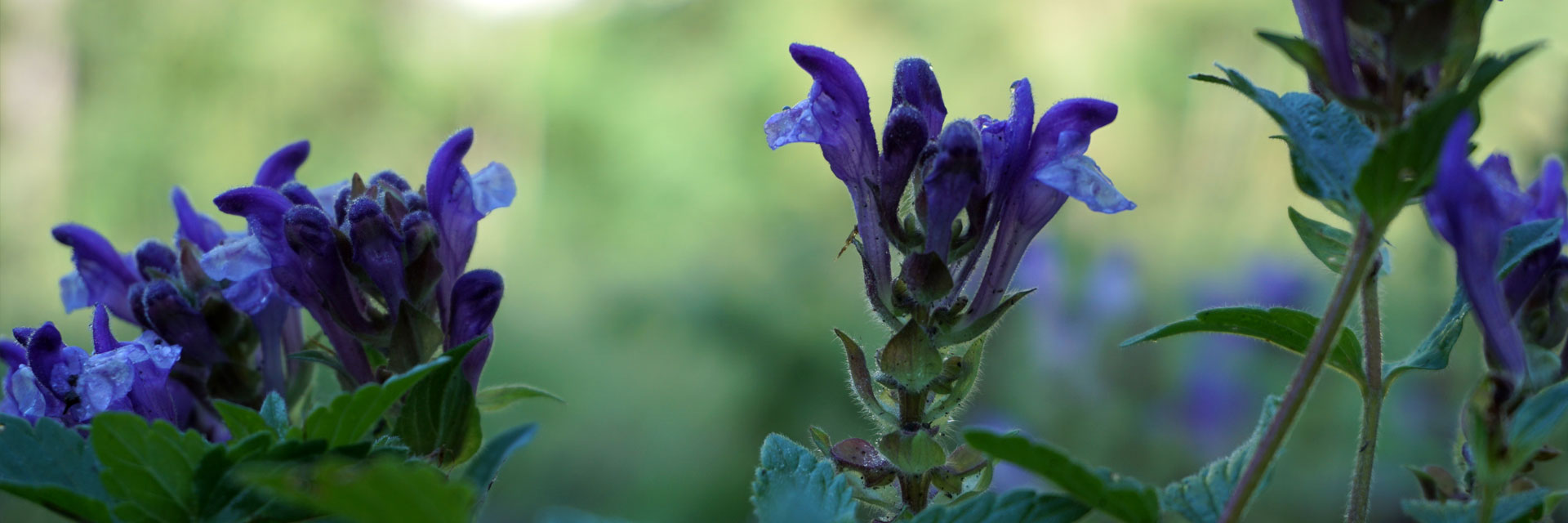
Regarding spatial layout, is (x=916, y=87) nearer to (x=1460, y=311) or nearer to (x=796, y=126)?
(x=796, y=126)

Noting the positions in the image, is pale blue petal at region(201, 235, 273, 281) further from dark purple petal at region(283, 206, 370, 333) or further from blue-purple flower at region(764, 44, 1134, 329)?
blue-purple flower at region(764, 44, 1134, 329)

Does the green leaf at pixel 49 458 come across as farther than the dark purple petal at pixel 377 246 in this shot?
No

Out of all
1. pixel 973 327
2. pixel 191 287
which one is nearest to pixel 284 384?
pixel 191 287

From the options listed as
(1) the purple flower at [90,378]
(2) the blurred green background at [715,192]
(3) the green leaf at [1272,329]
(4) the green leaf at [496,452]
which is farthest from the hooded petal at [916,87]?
(2) the blurred green background at [715,192]

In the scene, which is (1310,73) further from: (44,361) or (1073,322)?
(1073,322)

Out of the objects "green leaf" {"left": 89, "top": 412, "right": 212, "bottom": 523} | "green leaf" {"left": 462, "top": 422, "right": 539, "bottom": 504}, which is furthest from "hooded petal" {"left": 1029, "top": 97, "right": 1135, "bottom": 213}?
"green leaf" {"left": 89, "top": 412, "right": 212, "bottom": 523}

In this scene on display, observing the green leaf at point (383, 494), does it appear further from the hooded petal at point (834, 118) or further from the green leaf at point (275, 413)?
the hooded petal at point (834, 118)
